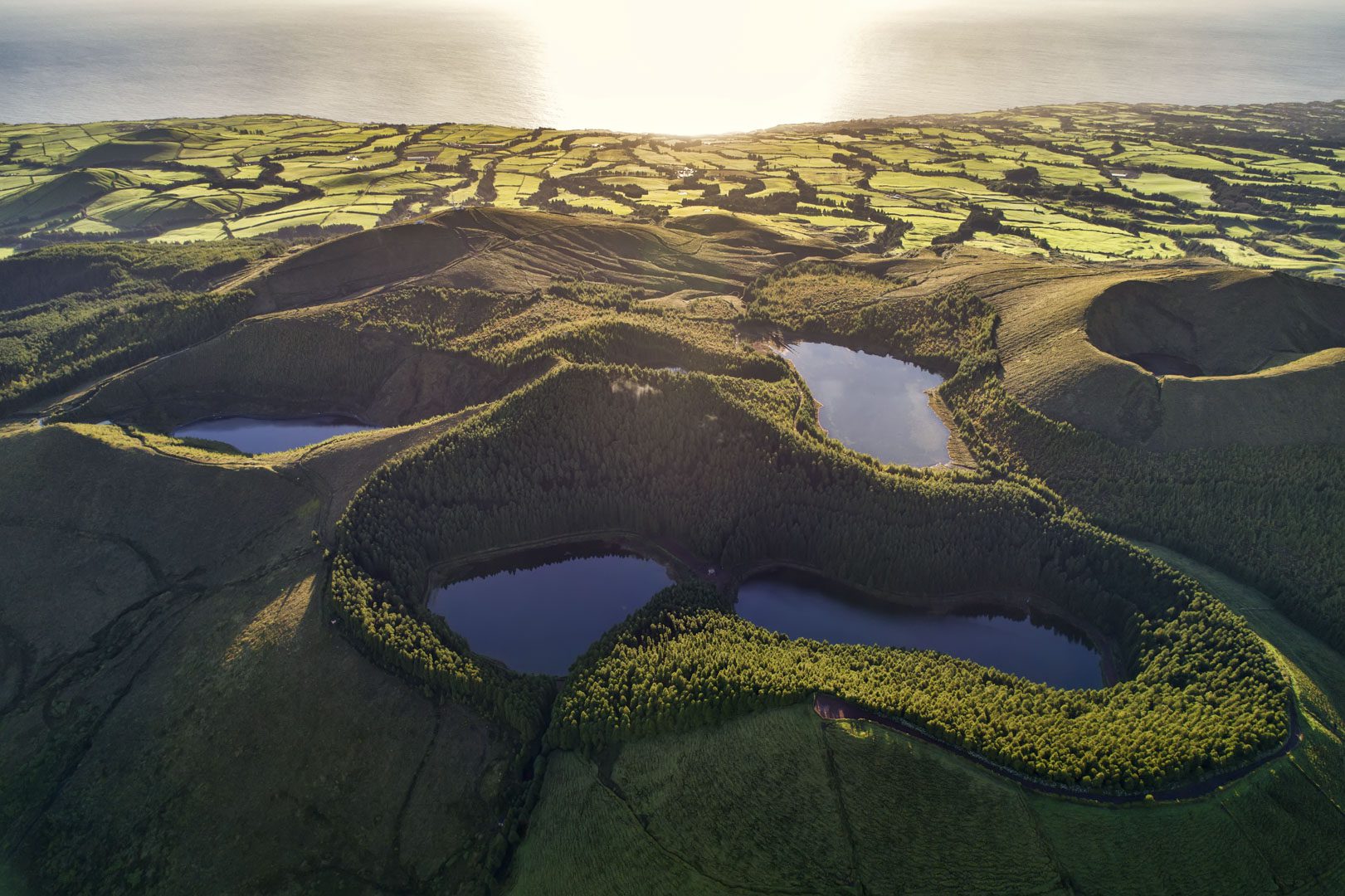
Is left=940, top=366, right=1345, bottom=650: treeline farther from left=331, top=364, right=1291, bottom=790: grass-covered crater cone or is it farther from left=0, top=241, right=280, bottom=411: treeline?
left=0, top=241, right=280, bottom=411: treeline

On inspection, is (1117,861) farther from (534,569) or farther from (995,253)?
(995,253)

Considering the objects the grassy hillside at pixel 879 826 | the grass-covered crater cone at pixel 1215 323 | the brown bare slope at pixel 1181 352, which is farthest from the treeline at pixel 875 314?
the grassy hillside at pixel 879 826

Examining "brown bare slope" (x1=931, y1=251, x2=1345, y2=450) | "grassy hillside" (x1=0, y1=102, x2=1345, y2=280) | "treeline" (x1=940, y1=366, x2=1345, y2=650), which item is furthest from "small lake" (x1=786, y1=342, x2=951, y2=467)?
"grassy hillside" (x1=0, y1=102, x2=1345, y2=280)

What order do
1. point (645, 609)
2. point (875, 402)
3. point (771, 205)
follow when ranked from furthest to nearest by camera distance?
point (771, 205) < point (875, 402) < point (645, 609)

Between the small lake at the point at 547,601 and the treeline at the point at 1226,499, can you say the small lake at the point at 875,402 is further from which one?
the small lake at the point at 547,601

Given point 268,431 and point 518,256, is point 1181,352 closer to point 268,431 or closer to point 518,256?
point 518,256

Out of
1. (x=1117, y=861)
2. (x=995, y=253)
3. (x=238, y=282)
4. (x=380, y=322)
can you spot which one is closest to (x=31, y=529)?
(x=380, y=322)

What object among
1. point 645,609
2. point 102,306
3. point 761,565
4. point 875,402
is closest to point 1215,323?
point 875,402
